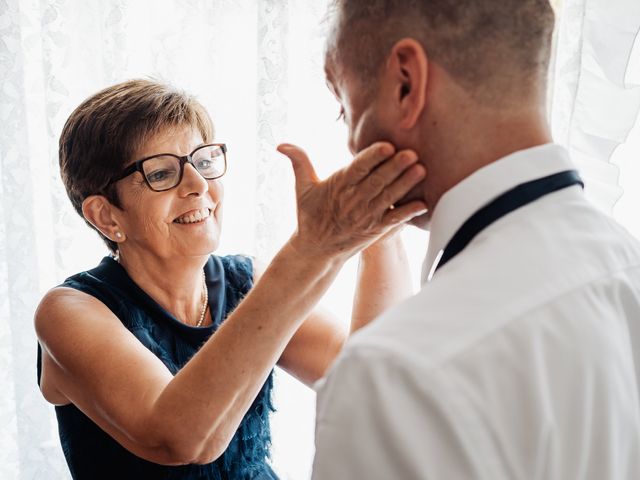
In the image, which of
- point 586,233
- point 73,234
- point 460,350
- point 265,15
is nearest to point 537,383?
point 460,350

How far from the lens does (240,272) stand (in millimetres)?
1520

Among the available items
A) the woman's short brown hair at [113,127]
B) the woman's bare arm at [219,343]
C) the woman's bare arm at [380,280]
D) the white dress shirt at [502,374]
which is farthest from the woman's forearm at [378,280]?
the white dress shirt at [502,374]

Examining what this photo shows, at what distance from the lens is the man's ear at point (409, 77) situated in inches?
28.1

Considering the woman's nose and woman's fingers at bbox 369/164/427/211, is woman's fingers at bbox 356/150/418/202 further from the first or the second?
the woman's nose

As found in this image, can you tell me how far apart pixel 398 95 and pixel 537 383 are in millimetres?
355

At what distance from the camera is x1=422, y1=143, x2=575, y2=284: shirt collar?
0.69 meters

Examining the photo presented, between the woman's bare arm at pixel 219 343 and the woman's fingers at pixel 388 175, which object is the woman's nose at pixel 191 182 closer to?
the woman's bare arm at pixel 219 343

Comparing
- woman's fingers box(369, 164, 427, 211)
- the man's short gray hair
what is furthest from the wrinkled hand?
the man's short gray hair

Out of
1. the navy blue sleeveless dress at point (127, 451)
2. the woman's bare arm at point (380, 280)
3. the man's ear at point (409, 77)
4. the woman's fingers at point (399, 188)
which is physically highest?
the man's ear at point (409, 77)

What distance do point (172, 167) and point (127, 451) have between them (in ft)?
1.83

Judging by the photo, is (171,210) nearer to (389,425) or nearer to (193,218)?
(193,218)

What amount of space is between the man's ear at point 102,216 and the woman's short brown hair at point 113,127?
0.05 ft

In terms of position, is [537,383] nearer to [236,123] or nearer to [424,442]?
[424,442]

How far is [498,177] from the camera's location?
69 centimetres
